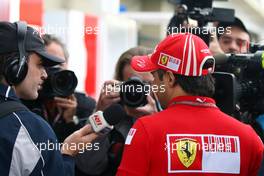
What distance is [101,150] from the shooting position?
2.67 m

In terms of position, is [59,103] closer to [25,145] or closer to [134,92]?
[134,92]

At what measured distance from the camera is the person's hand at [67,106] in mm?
2926

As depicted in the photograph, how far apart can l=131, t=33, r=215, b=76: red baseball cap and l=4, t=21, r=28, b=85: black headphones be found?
0.50 metres

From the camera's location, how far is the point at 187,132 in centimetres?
204

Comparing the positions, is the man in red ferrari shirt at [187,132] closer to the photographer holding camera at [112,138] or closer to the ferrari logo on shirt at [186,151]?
the ferrari logo on shirt at [186,151]

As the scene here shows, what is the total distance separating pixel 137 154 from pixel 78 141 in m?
0.44

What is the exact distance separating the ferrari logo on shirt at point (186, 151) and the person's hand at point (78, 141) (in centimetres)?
48

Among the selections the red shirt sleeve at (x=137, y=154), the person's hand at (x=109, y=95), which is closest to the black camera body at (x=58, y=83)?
the person's hand at (x=109, y=95)

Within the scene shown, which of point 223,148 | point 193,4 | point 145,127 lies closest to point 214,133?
point 223,148

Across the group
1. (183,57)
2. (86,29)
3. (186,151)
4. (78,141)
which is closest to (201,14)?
(183,57)

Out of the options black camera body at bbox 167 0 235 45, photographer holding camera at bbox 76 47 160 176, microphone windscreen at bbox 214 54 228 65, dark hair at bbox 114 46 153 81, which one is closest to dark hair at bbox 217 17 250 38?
black camera body at bbox 167 0 235 45

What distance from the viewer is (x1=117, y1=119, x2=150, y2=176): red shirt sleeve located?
1.99m

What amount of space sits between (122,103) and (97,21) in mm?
3191

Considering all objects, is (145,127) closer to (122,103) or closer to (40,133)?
(40,133)
